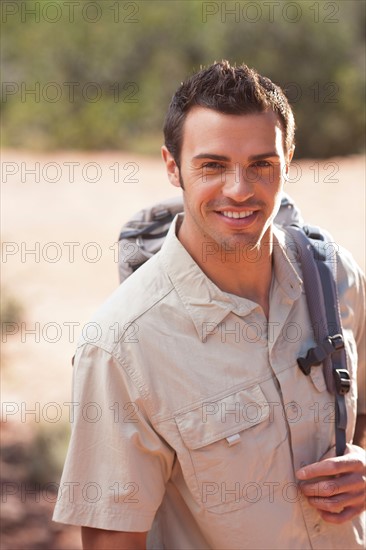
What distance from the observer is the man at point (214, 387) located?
2318 millimetres

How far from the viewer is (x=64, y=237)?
487 inches

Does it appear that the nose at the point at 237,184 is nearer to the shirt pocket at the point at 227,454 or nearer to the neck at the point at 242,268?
the neck at the point at 242,268

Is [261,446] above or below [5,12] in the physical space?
below

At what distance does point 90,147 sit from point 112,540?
16.5 m

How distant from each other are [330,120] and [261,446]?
51.3 ft

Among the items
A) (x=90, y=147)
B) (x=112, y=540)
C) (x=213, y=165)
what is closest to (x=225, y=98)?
(x=213, y=165)

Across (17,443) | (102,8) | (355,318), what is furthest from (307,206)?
(102,8)

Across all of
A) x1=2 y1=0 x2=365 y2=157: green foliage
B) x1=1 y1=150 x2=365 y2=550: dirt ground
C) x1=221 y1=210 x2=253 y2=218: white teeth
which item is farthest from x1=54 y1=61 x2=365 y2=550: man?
x1=2 y1=0 x2=365 y2=157: green foliage

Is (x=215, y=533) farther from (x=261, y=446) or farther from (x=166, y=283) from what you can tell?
(x=166, y=283)

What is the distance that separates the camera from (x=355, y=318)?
274 centimetres

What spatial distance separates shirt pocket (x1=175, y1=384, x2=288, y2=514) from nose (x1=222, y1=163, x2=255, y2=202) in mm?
512

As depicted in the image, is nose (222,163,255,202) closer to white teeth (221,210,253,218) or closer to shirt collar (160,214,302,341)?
white teeth (221,210,253,218)

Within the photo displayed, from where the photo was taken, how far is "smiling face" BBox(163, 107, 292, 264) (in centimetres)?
242

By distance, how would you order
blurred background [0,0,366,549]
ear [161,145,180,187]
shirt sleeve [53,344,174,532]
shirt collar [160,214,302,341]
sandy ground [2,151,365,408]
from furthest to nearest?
sandy ground [2,151,365,408] → blurred background [0,0,366,549] → ear [161,145,180,187] → shirt collar [160,214,302,341] → shirt sleeve [53,344,174,532]
